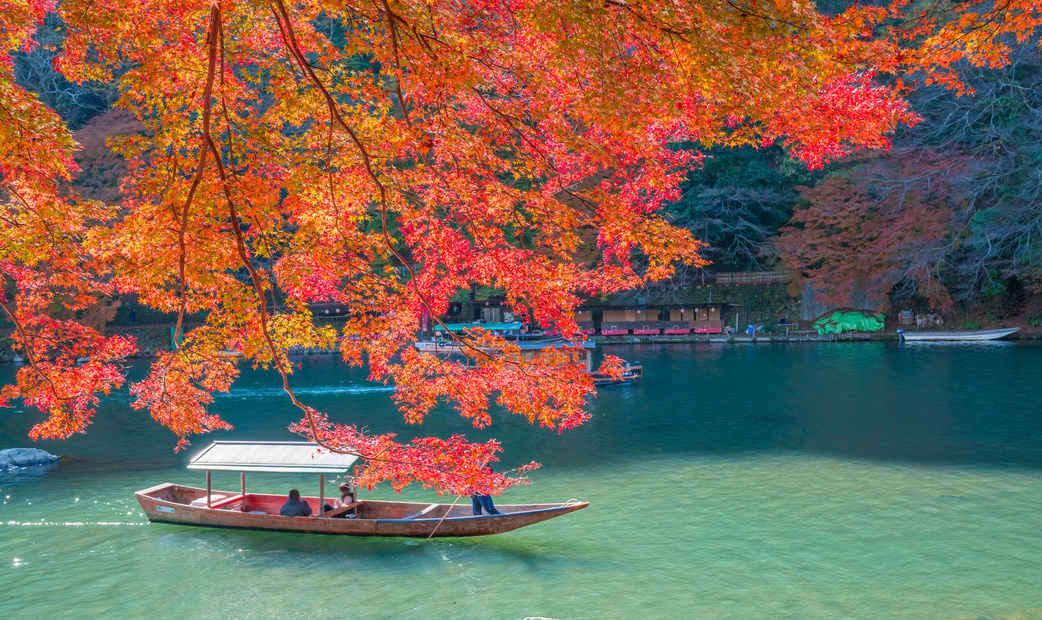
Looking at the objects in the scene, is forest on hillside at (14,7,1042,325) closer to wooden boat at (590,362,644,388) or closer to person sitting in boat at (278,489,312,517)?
wooden boat at (590,362,644,388)

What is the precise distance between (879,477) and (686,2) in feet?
46.2

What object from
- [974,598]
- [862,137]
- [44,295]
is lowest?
[974,598]

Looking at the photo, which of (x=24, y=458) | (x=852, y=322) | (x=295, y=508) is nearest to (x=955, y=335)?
(x=852, y=322)

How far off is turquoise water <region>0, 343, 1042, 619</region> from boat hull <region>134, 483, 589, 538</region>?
0.25 metres

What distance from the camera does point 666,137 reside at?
9.26m

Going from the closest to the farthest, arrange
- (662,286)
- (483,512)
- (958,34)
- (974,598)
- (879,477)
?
(958,34), (974,598), (483,512), (879,477), (662,286)

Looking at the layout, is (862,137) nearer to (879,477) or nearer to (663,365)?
(879,477)

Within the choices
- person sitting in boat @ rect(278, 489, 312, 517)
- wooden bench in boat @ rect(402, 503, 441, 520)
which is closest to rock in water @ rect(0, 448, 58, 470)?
person sitting in boat @ rect(278, 489, 312, 517)

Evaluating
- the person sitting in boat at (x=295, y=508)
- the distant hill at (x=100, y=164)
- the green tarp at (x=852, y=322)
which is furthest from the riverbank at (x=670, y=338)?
the person sitting in boat at (x=295, y=508)

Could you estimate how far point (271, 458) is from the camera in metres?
13.8

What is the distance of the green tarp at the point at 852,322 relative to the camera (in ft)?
139

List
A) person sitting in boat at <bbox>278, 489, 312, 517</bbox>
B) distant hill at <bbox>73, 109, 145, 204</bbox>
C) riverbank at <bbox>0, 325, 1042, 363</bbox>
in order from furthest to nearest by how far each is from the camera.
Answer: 1. riverbank at <bbox>0, 325, 1042, 363</bbox>
2. distant hill at <bbox>73, 109, 145, 204</bbox>
3. person sitting in boat at <bbox>278, 489, 312, 517</bbox>

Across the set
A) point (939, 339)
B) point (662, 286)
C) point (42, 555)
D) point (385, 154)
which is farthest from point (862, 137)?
point (662, 286)

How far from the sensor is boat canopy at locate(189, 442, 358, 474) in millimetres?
13312
